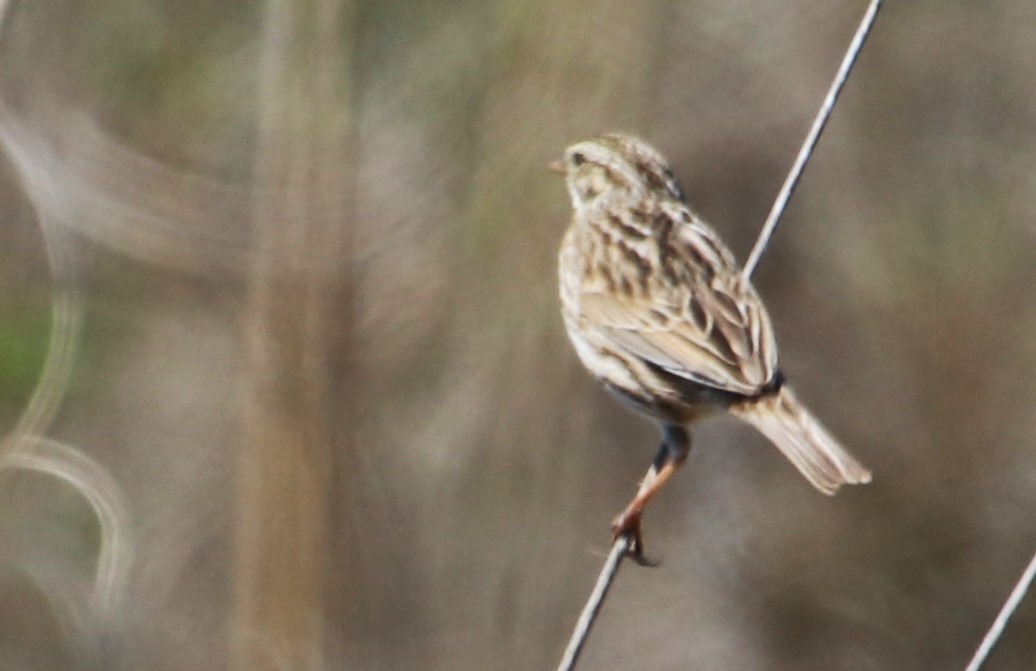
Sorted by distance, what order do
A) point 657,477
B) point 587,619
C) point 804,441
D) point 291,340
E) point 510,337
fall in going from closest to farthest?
point 587,619 → point 804,441 → point 657,477 → point 291,340 → point 510,337

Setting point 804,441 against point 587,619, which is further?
point 804,441

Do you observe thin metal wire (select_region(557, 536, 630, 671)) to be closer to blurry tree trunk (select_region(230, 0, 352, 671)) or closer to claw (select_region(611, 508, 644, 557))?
claw (select_region(611, 508, 644, 557))

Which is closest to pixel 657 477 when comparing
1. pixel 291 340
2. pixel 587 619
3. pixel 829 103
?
pixel 587 619

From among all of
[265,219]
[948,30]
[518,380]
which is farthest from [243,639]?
[948,30]

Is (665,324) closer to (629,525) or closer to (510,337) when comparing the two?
A: (629,525)

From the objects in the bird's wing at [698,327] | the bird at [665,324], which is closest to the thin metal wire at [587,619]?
the bird at [665,324]
